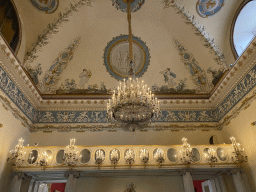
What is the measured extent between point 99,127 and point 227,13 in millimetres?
7409

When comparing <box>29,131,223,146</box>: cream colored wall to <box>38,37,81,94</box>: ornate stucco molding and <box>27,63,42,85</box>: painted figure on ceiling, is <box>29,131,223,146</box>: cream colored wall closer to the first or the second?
<box>38,37,81,94</box>: ornate stucco molding

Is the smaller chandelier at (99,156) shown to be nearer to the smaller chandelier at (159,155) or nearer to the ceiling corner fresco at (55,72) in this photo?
the smaller chandelier at (159,155)

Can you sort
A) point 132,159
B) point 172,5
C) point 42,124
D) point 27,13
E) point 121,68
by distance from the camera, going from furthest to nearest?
1. point 121,68
2. point 42,124
3. point 172,5
4. point 27,13
5. point 132,159

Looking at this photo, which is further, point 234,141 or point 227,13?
point 227,13

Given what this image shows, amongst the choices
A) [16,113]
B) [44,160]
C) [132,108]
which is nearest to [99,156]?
[44,160]

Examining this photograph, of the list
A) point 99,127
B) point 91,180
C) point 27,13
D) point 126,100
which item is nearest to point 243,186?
point 126,100

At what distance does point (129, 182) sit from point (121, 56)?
5.92m

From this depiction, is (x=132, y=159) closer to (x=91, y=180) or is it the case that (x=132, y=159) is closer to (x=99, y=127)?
(x=91, y=180)

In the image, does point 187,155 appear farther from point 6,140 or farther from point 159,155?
point 6,140

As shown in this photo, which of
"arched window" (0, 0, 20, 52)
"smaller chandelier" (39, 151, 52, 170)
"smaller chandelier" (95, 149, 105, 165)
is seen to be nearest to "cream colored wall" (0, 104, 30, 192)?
"smaller chandelier" (39, 151, 52, 170)

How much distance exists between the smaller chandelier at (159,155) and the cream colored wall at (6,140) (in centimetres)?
513

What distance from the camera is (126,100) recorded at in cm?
526

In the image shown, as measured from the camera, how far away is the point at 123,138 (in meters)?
8.96

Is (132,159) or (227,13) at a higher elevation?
(227,13)
